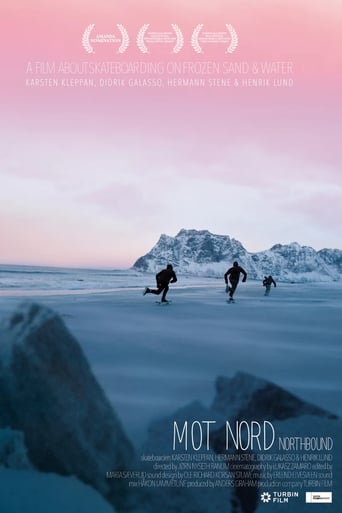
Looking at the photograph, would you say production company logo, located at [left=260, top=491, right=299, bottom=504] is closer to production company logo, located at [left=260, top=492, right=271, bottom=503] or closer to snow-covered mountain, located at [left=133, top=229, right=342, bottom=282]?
production company logo, located at [left=260, top=492, right=271, bottom=503]

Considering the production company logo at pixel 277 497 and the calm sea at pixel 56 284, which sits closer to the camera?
the production company logo at pixel 277 497

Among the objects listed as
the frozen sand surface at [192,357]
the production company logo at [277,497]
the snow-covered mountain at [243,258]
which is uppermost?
the snow-covered mountain at [243,258]

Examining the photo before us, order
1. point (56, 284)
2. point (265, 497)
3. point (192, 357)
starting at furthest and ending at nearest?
point (56, 284) → point (192, 357) → point (265, 497)

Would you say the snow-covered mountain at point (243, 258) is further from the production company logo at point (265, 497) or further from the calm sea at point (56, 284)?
the production company logo at point (265, 497)

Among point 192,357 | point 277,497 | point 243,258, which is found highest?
point 243,258

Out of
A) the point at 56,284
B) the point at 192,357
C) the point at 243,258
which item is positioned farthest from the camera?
the point at 243,258

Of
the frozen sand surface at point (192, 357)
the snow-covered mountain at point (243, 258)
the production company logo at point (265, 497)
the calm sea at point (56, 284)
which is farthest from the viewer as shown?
the snow-covered mountain at point (243, 258)

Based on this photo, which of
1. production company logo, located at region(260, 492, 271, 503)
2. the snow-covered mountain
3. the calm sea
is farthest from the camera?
the snow-covered mountain

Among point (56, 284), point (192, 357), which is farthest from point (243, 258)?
point (192, 357)

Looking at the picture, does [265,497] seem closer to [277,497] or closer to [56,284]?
[277,497]

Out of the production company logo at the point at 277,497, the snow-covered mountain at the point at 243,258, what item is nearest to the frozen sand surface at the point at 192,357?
the production company logo at the point at 277,497

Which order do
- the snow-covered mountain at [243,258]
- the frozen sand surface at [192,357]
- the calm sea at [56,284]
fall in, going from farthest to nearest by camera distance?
the snow-covered mountain at [243,258], the calm sea at [56,284], the frozen sand surface at [192,357]

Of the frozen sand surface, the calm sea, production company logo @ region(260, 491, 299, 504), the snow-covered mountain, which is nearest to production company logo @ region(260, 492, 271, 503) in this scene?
production company logo @ region(260, 491, 299, 504)

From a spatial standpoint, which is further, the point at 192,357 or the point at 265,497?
the point at 192,357
